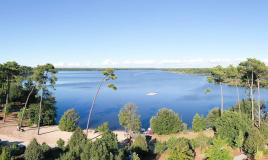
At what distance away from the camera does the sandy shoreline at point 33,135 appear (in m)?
38.8

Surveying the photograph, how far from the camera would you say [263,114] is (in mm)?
51375

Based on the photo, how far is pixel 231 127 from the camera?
35.9m

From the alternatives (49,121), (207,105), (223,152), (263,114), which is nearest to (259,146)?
(223,152)

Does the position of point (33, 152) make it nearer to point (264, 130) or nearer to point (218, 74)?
point (264, 130)

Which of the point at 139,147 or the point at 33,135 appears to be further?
the point at 33,135

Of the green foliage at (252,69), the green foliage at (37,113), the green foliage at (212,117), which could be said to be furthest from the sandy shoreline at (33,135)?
the green foliage at (252,69)

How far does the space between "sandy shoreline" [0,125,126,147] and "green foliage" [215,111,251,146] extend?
12.5 metres

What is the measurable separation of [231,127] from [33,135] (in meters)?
22.9

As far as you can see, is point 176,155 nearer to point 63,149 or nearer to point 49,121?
point 63,149

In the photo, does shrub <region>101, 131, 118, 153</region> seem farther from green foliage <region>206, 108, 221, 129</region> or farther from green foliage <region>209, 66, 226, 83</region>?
green foliage <region>209, 66, 226, 83</region>

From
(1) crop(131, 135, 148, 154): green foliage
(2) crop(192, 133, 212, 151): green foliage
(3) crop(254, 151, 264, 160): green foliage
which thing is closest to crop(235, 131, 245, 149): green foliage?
(3) crop(254, 151, 264, 160): green foliage

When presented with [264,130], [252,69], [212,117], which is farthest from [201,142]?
[212,117]

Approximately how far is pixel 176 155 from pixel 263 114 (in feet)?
104

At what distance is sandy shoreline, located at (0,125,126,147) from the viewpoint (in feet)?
127
